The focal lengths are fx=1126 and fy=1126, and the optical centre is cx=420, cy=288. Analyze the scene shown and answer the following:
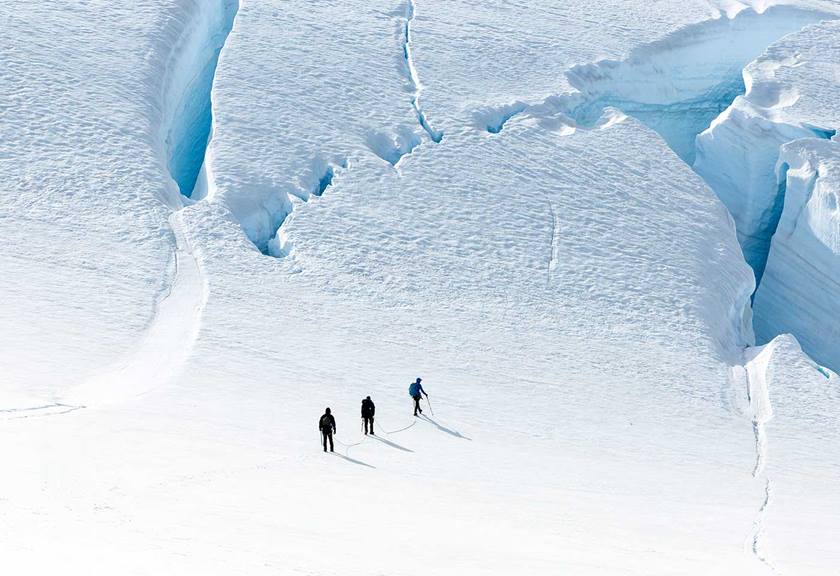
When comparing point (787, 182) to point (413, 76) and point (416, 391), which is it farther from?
point (416, 391)

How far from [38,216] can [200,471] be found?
12089mm

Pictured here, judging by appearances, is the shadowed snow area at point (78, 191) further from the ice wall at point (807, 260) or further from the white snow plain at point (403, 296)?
the ice wall at point (807, 260)

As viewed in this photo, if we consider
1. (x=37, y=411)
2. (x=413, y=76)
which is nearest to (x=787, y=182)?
(x=413, y=76)

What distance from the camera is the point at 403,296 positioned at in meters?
25.5

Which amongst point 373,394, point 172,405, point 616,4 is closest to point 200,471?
point 172,405

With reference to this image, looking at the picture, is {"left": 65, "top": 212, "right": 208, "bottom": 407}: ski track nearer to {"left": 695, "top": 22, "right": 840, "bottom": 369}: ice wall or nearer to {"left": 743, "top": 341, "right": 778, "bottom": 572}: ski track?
{"left": 743, "top": 341, "right": 778, "bottom": 572}: ski track

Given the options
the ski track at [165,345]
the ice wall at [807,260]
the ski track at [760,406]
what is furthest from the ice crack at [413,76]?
the ski track at [760,406]

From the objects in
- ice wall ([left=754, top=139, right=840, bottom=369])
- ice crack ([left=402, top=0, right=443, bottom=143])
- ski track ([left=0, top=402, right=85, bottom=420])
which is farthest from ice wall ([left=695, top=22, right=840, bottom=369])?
ski track ([left=0, top=402, right=85, bottom=420])

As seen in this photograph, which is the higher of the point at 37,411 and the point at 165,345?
the point at 37,411

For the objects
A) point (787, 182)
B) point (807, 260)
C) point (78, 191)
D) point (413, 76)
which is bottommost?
point (807, 260)

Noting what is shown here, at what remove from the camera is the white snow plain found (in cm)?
1505

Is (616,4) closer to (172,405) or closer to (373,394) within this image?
(373,394)

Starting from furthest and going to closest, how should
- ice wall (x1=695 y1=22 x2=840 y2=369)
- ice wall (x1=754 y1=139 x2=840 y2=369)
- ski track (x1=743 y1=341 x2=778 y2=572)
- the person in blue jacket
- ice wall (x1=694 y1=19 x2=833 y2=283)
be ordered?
ice wall (x1=694 y1=19 x2=833 y2=283) → ice wall (x1=695 y1=22 x2=840 y2=369) → ice wall (x1=754 y1=139 x2=840 y2=369) → the person in blue jacket → ski track (x1=743 y1=341 x2=778 y2=572)

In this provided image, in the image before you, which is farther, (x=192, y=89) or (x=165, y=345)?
(x=192, y=89)
